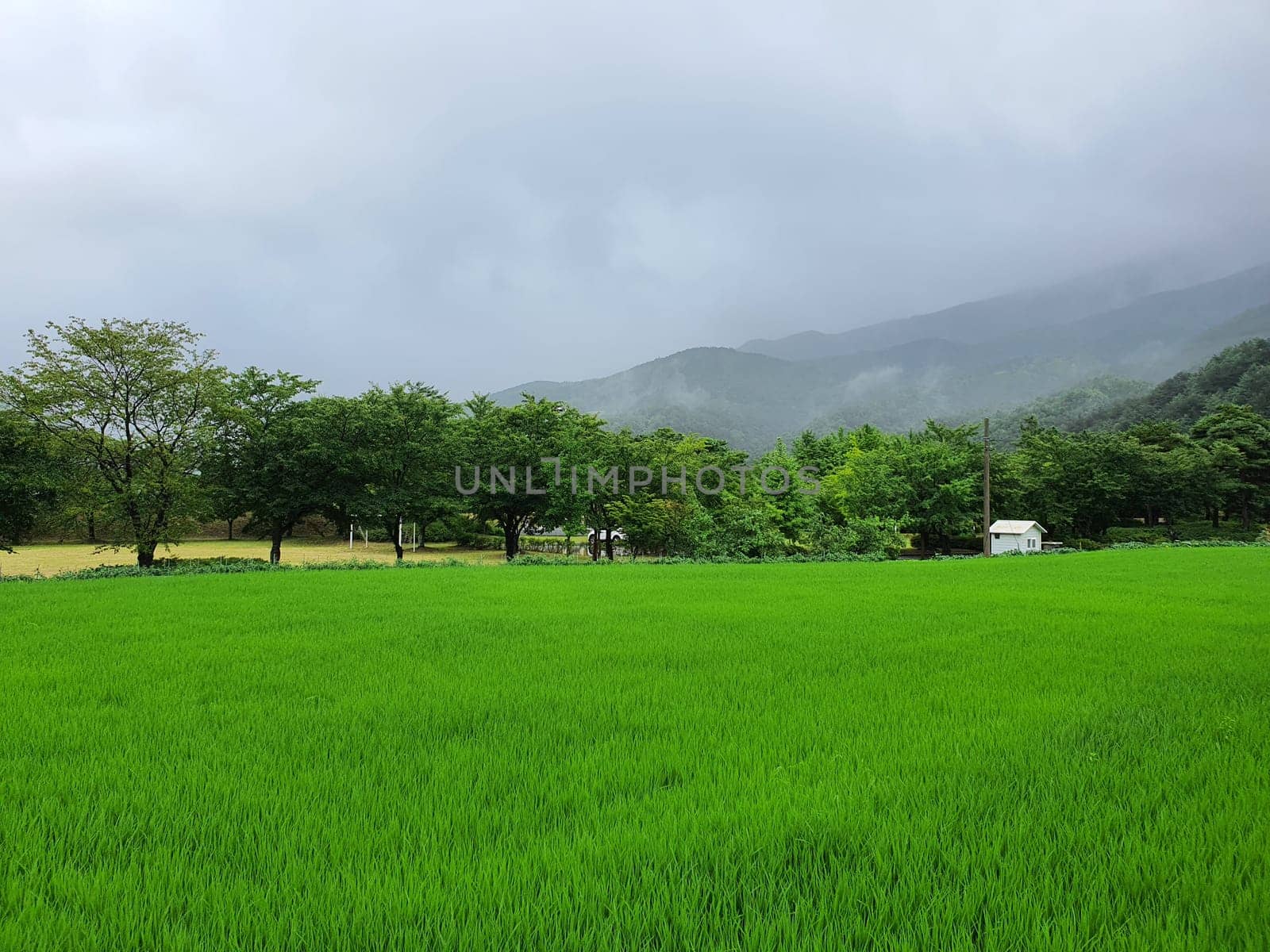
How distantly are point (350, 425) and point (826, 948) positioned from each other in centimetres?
2647

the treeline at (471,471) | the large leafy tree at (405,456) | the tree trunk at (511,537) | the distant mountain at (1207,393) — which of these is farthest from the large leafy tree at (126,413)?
the distant mountain at (1207,393)

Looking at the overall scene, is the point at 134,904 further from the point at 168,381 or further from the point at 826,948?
the point at 168,381

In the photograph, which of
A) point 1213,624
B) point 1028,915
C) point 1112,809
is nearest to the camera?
point 1028,915

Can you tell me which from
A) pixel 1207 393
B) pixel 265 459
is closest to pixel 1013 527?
pixel 265 459

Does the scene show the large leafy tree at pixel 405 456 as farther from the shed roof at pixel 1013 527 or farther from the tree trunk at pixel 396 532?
the shed roof at pixel 1013 527

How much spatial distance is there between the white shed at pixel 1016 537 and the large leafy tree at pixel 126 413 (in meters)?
40.7

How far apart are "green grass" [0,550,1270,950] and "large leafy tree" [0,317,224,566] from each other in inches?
591

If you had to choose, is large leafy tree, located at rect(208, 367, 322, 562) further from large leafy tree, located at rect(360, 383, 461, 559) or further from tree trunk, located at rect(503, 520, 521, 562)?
tree trunk, located at rect(503, 520, 521, 562)

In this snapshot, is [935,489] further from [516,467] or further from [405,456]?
[405,456]

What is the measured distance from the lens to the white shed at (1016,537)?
37906mm

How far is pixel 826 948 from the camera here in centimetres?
184

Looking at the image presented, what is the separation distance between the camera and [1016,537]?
38062 mm

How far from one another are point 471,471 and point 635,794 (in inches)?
1066

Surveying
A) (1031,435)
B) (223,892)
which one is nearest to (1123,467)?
(1031,435)
